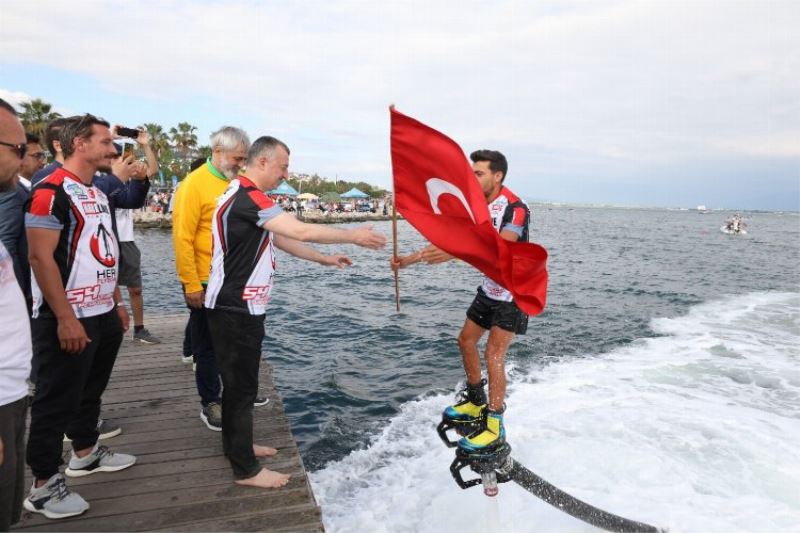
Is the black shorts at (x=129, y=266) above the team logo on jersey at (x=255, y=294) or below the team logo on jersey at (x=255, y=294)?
below

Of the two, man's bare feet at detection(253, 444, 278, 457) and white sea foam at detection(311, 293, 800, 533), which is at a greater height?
man's bare feet at detection(253, 444, 278, 457)

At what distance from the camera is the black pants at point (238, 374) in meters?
3.80

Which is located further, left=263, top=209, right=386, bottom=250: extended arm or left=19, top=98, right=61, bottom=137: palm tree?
left=19, top=98, right=61, bottom=137: palm tree

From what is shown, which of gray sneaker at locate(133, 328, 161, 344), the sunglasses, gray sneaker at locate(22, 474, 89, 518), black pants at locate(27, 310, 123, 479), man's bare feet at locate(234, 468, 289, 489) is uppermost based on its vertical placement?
the sunglasses

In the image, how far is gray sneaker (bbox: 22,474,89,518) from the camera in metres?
3.47

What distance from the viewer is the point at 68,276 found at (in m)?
3.54

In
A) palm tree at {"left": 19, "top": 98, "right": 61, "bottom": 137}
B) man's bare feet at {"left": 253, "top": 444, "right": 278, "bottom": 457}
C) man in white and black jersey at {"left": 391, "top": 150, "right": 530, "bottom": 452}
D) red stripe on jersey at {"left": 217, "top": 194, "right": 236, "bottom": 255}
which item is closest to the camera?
red stripe on jersey at {"left": 217, "top": 194, "right": 236, "bottom": 255}

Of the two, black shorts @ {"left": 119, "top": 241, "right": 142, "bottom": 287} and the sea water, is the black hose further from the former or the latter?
black shorts @ {"left": 119, "top": 241, "right": 142, "bottom": 287}

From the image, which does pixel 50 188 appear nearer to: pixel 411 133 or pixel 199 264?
pixel 199 264

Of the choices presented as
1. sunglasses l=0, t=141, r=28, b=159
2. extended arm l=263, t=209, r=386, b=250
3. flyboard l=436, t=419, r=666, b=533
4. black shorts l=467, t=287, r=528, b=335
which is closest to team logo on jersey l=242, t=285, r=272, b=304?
extended arm l=263, t=209, r=386, b=250

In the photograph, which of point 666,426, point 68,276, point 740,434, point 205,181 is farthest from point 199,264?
point 740,434

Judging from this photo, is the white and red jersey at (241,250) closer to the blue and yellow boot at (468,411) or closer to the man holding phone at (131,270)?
the blue and yellow boot at (468,411)

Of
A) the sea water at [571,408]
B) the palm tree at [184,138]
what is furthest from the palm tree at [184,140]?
the sea water at [571,408]

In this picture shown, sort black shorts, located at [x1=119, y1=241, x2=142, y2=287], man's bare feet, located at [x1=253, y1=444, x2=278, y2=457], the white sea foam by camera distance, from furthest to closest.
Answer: black shorts, located at [x1=119, y1=241, x2=142, y2=287], the white sea foam, man's bare feet, located at [x1=253, y1=444, x2=278, y2=457]
